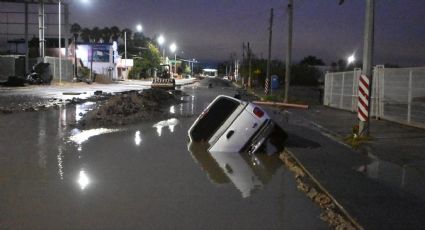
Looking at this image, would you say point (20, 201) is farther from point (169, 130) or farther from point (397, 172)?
point (169, 130)

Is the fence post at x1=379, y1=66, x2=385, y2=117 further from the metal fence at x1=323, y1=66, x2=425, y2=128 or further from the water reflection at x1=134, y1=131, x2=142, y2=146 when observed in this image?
the water reflection at x1=134, y1=131, x2=142, y2=146

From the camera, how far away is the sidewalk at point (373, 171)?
6.67m

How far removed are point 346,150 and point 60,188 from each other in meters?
7.00

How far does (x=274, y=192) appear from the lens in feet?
27.6

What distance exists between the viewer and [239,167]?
419 inches

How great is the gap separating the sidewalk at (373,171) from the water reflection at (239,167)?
67 centimetres

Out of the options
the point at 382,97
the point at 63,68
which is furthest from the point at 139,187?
the point at 63,68

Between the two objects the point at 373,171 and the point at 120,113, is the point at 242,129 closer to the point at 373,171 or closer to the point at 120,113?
the point at 373,171

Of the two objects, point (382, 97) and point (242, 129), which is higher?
point (382, 97)

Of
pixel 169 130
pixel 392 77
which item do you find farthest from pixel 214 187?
pixel 392 77

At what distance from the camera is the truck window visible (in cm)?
1331

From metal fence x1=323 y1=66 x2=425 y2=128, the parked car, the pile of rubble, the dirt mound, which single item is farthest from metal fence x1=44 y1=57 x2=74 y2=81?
the pile of rubble

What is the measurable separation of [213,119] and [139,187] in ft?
18.8

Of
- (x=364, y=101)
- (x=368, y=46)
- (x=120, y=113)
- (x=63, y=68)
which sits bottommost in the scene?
(x=120, y=113)
